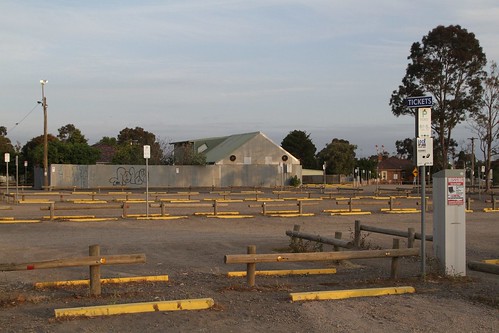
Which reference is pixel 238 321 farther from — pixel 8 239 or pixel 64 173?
pixel 64 173

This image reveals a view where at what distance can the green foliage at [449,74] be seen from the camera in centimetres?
5234

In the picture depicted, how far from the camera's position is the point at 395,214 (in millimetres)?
27594

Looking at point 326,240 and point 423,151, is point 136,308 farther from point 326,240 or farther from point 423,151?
point 326,240

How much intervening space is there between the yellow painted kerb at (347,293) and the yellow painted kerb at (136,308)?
129cm

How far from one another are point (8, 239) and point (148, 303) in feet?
33.5

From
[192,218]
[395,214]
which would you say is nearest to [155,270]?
[192,218]

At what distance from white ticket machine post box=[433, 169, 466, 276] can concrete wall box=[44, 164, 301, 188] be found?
43.4m

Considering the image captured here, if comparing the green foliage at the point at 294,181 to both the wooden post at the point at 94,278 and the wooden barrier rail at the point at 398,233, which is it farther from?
the wooden post at the point at 94,278

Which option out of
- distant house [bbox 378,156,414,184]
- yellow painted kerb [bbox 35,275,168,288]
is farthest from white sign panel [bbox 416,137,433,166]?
distant house [bbox 378,156,414,184]

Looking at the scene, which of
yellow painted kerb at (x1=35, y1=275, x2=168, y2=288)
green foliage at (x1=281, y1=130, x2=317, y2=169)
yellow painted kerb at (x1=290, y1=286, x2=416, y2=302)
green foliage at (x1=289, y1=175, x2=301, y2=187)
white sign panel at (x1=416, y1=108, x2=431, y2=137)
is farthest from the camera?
green foliage at (x1=281, y1=130, x2=317, y2=169)

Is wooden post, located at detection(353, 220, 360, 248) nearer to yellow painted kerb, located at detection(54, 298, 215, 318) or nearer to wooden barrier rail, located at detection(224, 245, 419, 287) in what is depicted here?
wooden barrier rail, located at detection(224, 245, 419, 287)

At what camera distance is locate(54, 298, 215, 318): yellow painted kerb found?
7.09m

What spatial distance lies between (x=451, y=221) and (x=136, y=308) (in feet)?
18.6

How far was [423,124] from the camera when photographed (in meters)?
9.90
